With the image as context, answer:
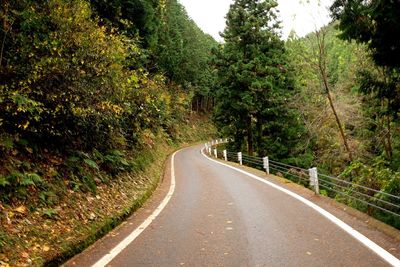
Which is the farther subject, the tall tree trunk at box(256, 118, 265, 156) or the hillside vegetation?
the tall tree trunk at box(256, 118, 265, 156)

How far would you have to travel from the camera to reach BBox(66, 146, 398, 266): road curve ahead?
5.27 metres

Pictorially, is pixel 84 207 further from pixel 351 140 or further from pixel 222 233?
pixel 351 140

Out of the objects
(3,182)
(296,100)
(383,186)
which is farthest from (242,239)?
(296,100)

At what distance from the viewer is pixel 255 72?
90.8 feet

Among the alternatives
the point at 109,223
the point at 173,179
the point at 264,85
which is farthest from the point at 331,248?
the point at 264,85

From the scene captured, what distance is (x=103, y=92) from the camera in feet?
28.8

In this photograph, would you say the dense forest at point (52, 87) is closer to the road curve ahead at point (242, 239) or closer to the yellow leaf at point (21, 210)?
the yellow leaf at point (21, 210)

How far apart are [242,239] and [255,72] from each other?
2266cm

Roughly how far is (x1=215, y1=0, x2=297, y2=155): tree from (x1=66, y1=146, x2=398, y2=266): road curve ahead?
18.1 metres

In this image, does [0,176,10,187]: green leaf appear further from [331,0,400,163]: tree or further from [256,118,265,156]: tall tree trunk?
[256,118,265,156]: tall tree trunk

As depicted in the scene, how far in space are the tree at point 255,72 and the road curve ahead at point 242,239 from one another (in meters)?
18.1

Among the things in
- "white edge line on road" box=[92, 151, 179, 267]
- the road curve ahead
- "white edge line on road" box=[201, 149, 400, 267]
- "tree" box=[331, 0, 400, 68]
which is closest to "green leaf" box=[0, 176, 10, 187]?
the road curve ahead

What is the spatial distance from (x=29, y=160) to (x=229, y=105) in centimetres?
2272

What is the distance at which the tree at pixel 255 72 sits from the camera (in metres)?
27.2
